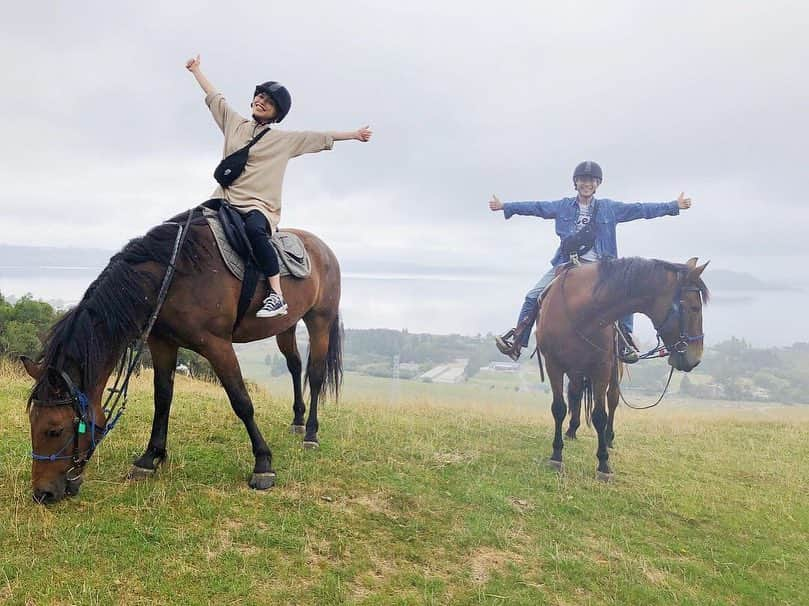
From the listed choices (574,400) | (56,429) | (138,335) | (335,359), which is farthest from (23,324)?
(574,400)

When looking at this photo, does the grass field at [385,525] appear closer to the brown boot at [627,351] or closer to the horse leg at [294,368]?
the horse leg at [294,368]

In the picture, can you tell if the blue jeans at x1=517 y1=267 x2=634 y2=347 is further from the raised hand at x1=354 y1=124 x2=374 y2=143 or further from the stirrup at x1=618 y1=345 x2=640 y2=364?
the raised hand at x1=354 y1=124 x2=374 y2=143

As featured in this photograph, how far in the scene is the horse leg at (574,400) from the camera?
6207 mm

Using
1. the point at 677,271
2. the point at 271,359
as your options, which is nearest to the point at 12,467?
the point at 677,271

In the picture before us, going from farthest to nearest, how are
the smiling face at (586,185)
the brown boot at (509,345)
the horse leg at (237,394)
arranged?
the brown boot at (509,345)
the smiling face at (586,185)
the horse leg at (237,394)

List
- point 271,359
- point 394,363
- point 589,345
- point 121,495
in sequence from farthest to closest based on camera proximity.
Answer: point 394,363 < point 271,359 < point 589,345 < point 121,495

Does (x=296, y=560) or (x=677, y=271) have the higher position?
(x=677, y=271)

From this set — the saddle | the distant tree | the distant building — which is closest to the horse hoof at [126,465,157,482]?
the saddle

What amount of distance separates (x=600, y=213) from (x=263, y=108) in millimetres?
4372

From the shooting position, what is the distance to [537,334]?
6.07 m

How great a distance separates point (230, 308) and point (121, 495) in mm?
1519

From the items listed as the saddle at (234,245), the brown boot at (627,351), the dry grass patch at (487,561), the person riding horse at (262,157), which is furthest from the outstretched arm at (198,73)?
the brown boot at (627,351)

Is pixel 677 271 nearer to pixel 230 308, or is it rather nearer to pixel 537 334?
pixel 537 334

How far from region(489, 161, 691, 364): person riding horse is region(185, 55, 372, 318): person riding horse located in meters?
3.22
